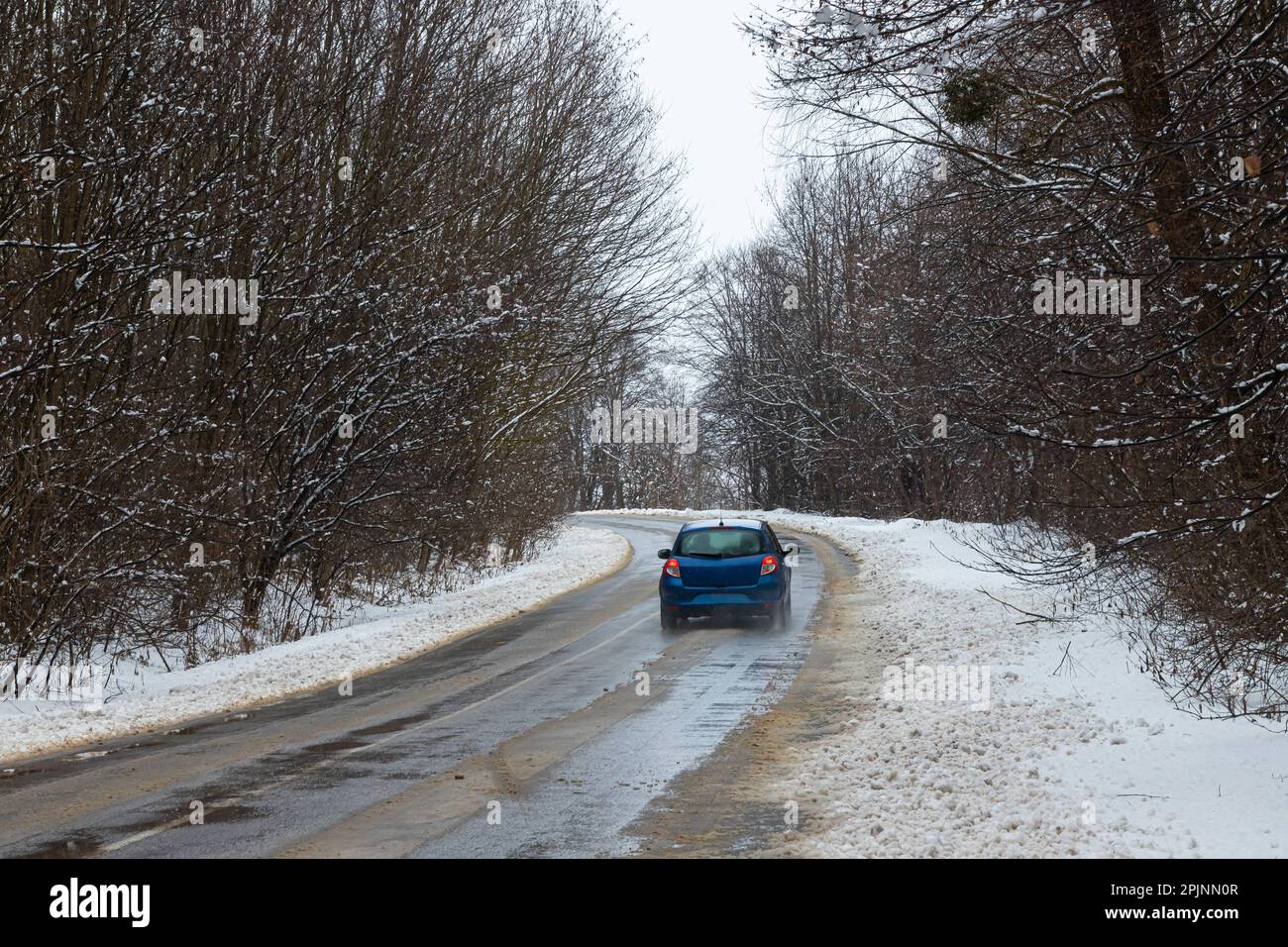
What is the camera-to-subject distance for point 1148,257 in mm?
10109

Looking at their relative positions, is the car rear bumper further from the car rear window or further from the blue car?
the car rear window

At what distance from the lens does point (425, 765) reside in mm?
9578

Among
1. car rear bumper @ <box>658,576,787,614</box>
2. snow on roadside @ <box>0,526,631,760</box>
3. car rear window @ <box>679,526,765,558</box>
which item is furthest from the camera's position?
car rear window @ <box>679,526,765,558</box>

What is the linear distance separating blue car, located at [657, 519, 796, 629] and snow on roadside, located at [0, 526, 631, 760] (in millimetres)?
3672

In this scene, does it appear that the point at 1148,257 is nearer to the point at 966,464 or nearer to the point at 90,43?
the point at 90,43

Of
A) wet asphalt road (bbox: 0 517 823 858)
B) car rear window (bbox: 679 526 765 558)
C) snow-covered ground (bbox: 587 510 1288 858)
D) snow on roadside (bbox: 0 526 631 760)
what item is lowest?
snow on roadside (bbox: 0 526 631 760)

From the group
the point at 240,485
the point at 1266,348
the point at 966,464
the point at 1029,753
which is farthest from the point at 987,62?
the point at 966,464

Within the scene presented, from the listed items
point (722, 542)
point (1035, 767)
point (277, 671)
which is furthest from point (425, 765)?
point (722, 542)

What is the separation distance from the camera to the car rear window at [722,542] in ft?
62.4

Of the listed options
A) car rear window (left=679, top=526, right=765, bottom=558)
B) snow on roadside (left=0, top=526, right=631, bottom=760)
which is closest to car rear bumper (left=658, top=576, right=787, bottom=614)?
car rear window (left=679, top=526, right=765, bottom=558)

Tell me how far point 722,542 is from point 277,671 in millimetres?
7126

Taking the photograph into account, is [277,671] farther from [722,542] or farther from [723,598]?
[722,542]

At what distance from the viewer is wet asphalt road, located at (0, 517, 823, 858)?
7359 millimetres

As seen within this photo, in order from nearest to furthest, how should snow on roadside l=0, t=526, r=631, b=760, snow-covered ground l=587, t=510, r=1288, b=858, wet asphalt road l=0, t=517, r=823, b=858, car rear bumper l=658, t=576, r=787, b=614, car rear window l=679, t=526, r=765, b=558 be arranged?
snow-covered ground l=587, t=510, r=1288, b=858 < wet asphalt road l=0, t=517, r=823, b=858 < snow on roadside l=0, t=526, r=631, b=760 < car rear bumper l=658, t=576, r=787, b=614 < car rear window l=679, t=526, r=765, b=558
